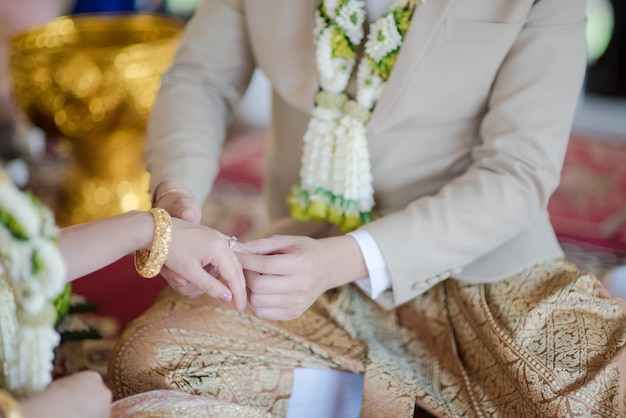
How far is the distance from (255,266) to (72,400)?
0.31 m

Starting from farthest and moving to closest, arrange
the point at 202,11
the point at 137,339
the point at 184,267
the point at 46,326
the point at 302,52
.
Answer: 1. the point at 202,11
2. the point at 302,52
3. the point at 137,339
4. the point at 184,267
5. the point at 46,326

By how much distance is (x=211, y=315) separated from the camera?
3.46ft

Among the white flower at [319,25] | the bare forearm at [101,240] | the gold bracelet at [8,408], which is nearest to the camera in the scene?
the gold bracelet at [8,408]

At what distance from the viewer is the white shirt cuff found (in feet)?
3.41

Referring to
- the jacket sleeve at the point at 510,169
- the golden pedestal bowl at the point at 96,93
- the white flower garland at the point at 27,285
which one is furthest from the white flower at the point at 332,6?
the golden pedestal bowl at the point at 96,93

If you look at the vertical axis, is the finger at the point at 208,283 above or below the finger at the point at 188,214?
below

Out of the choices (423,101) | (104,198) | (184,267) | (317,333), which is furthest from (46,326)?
(104,198)

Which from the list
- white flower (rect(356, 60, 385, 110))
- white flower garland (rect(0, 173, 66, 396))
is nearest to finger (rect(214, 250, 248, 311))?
white flower garland (rect(0, 173, 66, 396))

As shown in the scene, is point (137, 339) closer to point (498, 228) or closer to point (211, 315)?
point (211, 315)

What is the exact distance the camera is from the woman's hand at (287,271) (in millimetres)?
941

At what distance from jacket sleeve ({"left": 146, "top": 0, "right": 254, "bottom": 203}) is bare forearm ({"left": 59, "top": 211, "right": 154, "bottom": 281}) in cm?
28

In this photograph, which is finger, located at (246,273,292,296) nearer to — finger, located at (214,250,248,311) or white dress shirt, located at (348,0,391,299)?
finger, located at (214,250,248,311)

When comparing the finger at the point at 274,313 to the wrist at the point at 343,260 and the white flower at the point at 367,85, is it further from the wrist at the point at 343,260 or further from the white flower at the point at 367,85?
the white flower at the point at 367,85

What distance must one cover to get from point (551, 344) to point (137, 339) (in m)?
0.57
